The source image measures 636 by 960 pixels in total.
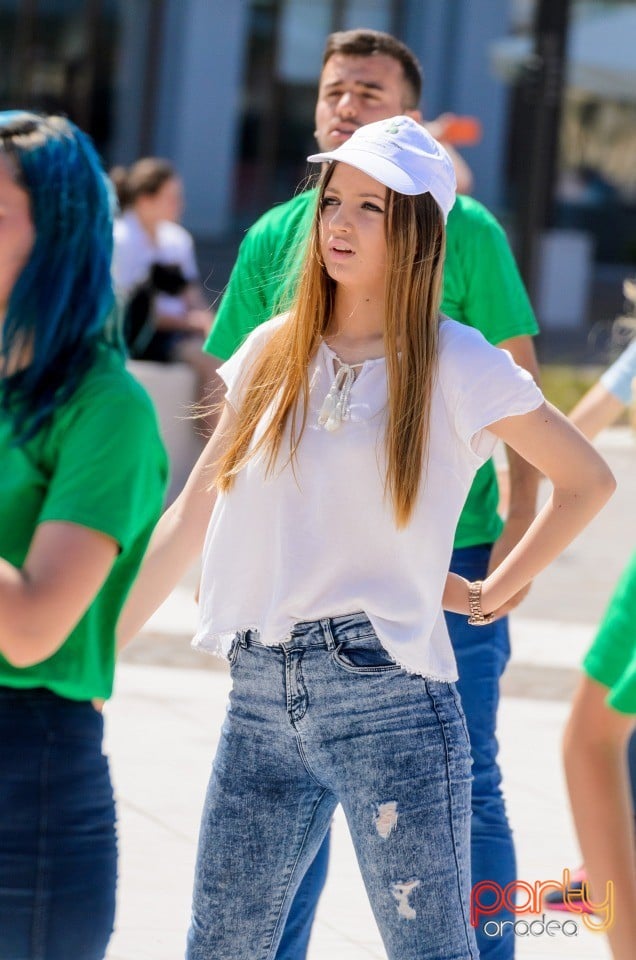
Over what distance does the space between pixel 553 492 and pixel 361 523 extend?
1.40 ft

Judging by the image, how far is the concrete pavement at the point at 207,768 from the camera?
4.04 m

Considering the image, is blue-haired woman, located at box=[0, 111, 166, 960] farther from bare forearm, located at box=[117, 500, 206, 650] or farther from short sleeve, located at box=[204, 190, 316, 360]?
short sleeve, located at box=[204, 190, 316, 360]

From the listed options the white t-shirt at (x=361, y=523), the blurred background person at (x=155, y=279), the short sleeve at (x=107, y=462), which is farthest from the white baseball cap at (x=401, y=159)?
the blurred background person at (x=155, y=279)

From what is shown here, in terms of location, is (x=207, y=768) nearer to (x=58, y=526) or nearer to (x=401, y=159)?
(x=401, y=159)

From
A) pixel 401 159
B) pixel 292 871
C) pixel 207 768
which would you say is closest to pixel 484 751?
pixel 292 871

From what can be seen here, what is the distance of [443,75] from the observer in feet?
79.0

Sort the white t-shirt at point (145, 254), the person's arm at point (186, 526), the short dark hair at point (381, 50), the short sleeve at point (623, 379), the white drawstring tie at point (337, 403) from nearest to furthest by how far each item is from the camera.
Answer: the white drawstring tie at point (337, 403) < the person's arm at point (186, 526) < the short sleeve at point (623, 379) < the short dark hair at point (381, 50) < the white t-shirt at point (145, 254)

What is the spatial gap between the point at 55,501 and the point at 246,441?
623 mm

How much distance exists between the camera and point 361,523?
2.45 m

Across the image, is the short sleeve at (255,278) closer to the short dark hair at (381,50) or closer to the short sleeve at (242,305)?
the short sleeve at (242,305)

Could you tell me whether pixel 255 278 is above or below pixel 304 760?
above

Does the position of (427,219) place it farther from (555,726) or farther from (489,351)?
(555,726)

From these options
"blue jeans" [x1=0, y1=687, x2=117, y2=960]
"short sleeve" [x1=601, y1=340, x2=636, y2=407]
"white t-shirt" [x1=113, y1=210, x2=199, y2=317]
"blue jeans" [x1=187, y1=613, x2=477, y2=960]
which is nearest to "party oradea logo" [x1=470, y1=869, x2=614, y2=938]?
"blue jeans" [x1=187, y1=613, x2=477, y2=960]

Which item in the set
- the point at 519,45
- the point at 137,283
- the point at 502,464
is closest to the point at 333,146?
the point at 502,464
